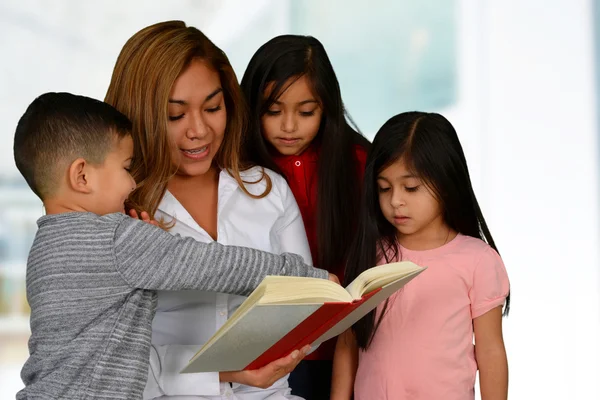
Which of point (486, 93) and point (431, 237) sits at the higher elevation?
point (486, 93)

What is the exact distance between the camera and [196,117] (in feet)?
6.54

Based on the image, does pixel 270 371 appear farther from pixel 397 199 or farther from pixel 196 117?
pixel 196 117

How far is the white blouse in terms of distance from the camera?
1.86m

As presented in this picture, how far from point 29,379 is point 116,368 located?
18cm

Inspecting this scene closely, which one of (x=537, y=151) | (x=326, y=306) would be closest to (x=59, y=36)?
(x=537, y=151)

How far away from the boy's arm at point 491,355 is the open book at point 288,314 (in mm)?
424

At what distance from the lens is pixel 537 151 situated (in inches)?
165

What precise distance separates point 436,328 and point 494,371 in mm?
165

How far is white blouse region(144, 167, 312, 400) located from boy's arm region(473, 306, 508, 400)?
0.46m

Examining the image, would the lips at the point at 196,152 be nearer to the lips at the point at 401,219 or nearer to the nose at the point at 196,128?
the nose at the point at 196,128

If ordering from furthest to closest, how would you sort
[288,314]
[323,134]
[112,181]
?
[323,134] → [112,181] → [288,314]

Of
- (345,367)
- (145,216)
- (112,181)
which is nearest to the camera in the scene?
(112,181)

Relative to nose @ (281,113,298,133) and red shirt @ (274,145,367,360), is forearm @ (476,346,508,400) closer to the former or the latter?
red shirt @ (274,145,367,360)

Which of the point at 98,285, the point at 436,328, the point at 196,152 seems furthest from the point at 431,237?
the point at 98,285
